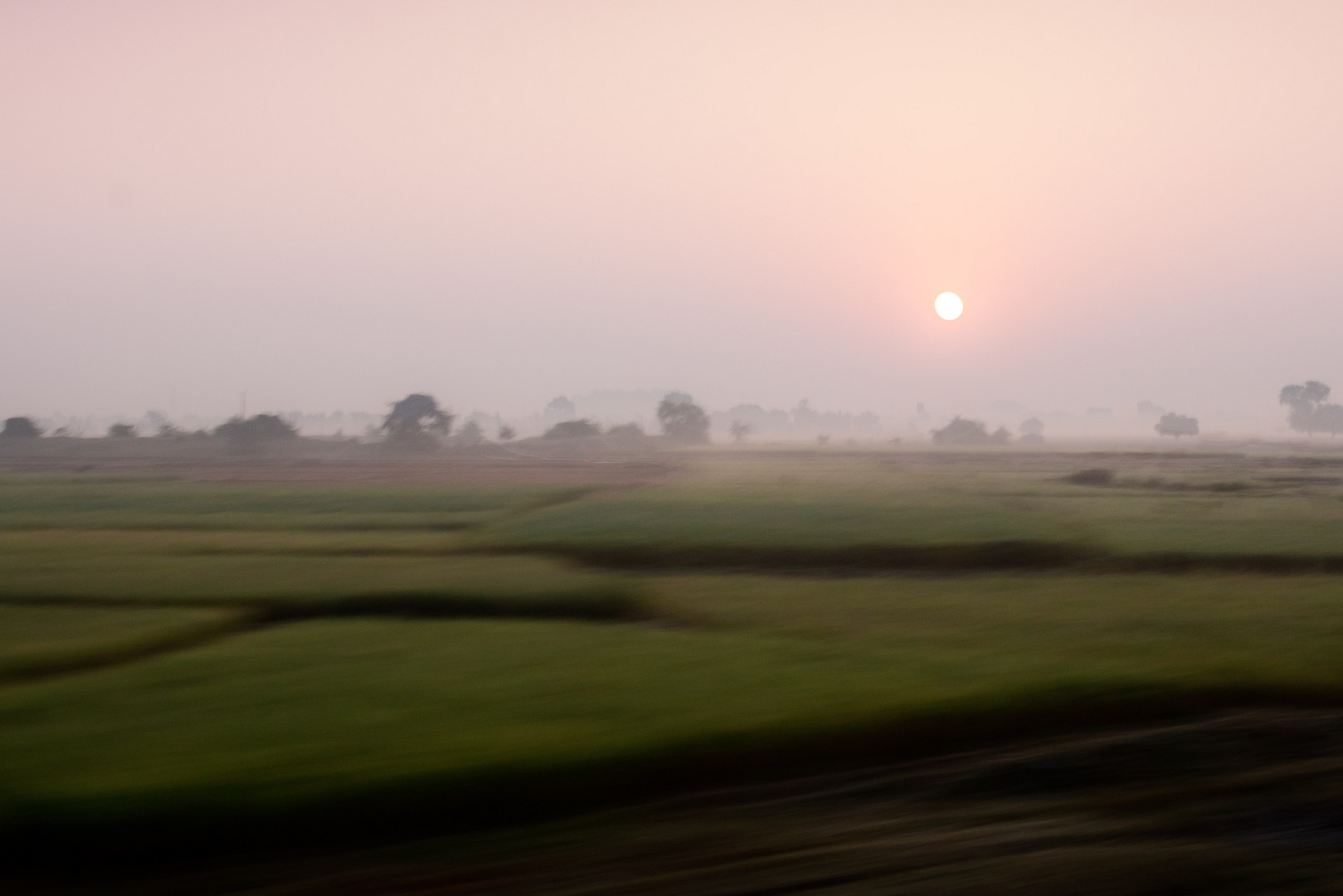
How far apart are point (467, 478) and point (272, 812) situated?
3997cm

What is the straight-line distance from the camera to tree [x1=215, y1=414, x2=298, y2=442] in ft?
249

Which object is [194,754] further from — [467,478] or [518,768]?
[467,478]

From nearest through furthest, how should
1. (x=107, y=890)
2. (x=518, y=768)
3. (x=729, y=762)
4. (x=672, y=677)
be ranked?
(x=107, y=890)
(x=518, y=768)
(x=729, y=762)
(x=672, y=677)

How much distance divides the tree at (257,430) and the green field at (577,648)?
5249cm

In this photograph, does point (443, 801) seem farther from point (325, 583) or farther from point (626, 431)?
point (626, 431)

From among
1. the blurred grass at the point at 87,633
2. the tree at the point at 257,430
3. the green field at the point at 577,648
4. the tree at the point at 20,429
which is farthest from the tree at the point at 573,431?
the blurred grass at the point at 87,633

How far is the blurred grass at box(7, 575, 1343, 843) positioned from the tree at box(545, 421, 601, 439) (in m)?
79.4

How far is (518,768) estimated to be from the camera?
707 centimetres

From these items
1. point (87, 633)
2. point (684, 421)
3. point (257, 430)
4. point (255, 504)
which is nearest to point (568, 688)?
point (87, 633)

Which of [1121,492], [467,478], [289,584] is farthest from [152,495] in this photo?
[1121,492]

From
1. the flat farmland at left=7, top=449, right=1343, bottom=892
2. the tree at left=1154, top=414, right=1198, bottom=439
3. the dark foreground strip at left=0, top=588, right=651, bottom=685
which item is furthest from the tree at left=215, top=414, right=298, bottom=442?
the tree at left=1154, top=414, right=1198, bottom=439

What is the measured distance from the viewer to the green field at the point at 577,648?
7102 millimetres

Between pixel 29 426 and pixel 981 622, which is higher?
pixel 29 426

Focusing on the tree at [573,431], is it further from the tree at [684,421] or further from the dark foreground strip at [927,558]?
the dark foreground strip at [927,558]
